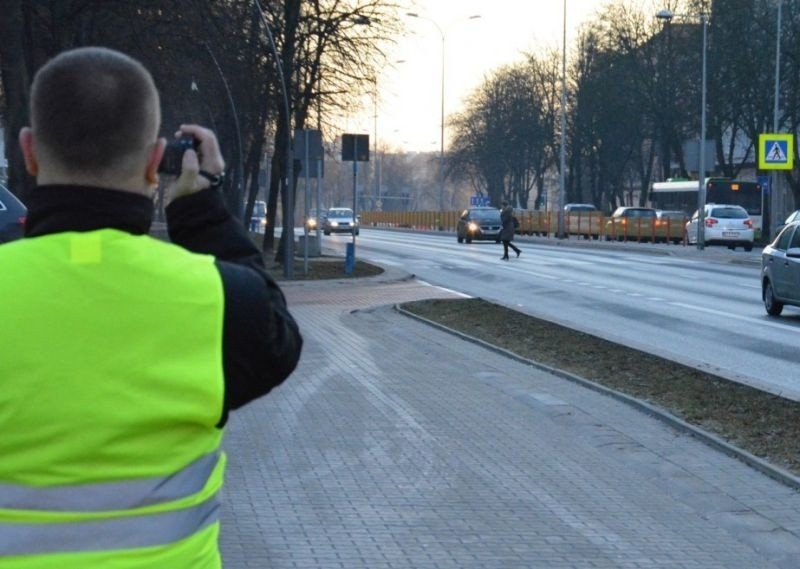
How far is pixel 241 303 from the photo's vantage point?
2.57 metres

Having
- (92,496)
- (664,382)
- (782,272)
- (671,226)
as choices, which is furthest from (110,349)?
(671,226)

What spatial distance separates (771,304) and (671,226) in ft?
138

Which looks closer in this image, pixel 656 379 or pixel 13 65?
pixel 656 379

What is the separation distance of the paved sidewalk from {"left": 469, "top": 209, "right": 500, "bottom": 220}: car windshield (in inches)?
1970

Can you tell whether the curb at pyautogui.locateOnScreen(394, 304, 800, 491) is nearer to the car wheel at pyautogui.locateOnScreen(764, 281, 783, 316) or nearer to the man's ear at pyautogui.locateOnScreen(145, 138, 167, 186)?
the man's ear at pyautogui.locateOnScreen(145, 138, 167, 186)

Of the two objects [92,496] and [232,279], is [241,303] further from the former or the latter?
[92,496]

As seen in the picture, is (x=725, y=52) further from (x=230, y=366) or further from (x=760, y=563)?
(x=230, y=366)

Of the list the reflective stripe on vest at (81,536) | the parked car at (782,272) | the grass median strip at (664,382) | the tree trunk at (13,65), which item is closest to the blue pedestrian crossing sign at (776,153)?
the parked car at (782,272)

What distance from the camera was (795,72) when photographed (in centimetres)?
5734

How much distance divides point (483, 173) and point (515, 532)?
97.5 m

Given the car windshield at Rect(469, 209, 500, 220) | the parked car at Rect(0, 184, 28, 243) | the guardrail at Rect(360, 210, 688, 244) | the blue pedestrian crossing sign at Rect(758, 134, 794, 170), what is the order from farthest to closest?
the guardrail at Rect(360, 210, 688, 244) → the car windshield at Rect(469, 209, 500, 220) → the blue pedestrian crossing sign at Rect(758, 134, 794, 170) → the parked car at Rect(0, 184, 28, 243)

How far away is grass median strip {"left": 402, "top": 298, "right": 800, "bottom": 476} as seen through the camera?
1010 centimetres

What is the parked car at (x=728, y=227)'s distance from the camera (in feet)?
176

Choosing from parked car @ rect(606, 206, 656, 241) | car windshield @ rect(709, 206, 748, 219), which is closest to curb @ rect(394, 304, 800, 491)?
car windshield @ rect(709, 206, 748, 219)
